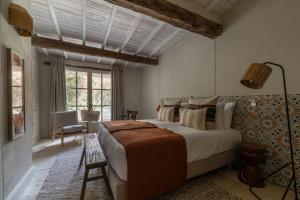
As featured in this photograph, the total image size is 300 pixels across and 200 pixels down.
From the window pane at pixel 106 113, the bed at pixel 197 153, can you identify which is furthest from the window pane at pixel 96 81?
the bed at pixel 197 153

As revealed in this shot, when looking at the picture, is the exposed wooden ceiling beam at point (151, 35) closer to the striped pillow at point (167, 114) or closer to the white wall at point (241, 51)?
the white wall at point (241, 51)

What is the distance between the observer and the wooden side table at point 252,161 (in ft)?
6.82

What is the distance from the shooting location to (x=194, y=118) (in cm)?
259

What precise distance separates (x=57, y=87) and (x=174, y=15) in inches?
167

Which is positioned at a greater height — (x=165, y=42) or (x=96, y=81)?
(x=165, y=42)

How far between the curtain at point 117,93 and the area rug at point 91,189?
3317mm

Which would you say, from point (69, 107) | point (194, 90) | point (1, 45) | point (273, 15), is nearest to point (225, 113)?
point (194, 90)

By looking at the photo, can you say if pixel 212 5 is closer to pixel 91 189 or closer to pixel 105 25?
pixel 105 25

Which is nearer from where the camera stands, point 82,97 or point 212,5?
point 212,5

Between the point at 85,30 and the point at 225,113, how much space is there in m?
Answer: 3.38

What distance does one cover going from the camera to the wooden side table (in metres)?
2.08

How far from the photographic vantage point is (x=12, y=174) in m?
1.72

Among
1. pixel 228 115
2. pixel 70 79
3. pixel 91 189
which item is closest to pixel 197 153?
pixel 228 115

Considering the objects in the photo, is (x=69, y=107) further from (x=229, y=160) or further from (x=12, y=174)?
(x=229, y=160)
